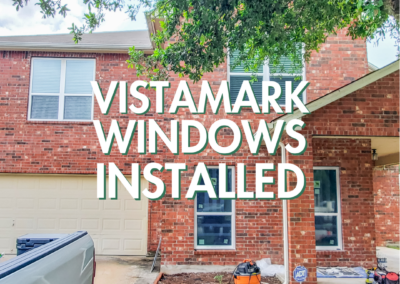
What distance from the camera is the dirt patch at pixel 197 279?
677cm

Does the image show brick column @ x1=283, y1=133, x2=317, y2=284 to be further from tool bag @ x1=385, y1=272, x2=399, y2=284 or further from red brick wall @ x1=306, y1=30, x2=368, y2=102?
red brick wall @ x1=306, y1=30, x2=368, y2=102

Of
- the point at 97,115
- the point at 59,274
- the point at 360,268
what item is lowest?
the point at 360,268

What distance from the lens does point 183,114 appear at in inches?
320

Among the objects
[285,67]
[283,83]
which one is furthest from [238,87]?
[285,67]

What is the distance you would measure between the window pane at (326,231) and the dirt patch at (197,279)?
1.63m

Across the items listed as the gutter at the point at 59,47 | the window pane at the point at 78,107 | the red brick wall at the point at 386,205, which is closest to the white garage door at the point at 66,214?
the window pane at the point at 78,107

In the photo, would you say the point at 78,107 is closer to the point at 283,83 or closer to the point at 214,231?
the point at 214,231

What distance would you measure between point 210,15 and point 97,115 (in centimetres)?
544

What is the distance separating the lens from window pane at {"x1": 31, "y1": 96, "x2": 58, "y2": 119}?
9805mm

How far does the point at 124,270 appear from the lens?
8.09 meters

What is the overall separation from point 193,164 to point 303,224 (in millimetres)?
2702

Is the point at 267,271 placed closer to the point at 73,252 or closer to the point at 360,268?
the point at 360,268

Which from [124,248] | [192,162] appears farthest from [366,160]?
[124,248]

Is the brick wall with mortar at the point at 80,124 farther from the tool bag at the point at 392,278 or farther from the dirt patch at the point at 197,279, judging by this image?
the tool bag at the point at 392,278
